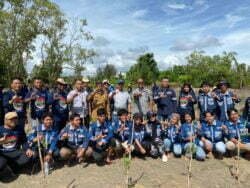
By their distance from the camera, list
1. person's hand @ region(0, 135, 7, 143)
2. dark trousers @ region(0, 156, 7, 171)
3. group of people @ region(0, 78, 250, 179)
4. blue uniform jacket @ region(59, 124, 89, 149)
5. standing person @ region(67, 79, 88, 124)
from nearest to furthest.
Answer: dark trousers @ region(0, 156, 7, 171) → person's hand @ region(0, 135, 7, 143) → group of people @ region(0, 78, 250, 179) → blue uniform jacket @ region(59, 124, 89, 149) → standing person @ region(67, 79, 88, 124)

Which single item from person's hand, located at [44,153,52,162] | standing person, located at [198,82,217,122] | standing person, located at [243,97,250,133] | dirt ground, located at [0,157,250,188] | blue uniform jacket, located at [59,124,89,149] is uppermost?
standing person, located at [198,82,217,122]

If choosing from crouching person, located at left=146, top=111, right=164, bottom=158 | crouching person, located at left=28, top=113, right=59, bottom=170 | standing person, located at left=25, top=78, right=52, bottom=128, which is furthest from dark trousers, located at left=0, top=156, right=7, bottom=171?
crouching person, located at left=146, top=111, right=164, bottom=158

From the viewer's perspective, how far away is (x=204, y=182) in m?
7.44

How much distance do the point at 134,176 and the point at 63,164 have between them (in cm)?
167

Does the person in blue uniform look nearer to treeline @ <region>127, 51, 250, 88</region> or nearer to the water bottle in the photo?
the water bottle

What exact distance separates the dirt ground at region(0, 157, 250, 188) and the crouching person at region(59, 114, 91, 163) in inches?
12.6

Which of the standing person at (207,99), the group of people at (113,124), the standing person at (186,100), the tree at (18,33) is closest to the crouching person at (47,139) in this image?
the group of people at (113,124)

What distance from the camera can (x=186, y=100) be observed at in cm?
929

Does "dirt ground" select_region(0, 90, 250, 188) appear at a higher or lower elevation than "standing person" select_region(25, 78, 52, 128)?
lower

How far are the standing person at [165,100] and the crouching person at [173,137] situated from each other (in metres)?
0.41

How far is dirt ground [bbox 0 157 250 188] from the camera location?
23.3 ft

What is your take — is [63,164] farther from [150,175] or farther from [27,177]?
[150,175]

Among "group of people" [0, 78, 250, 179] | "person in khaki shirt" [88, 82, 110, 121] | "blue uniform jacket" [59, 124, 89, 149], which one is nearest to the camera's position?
"group of people" [0, 78, 250, 179]

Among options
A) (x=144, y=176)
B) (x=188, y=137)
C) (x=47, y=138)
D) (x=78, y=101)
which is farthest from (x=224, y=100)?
(x=47, y=138)
